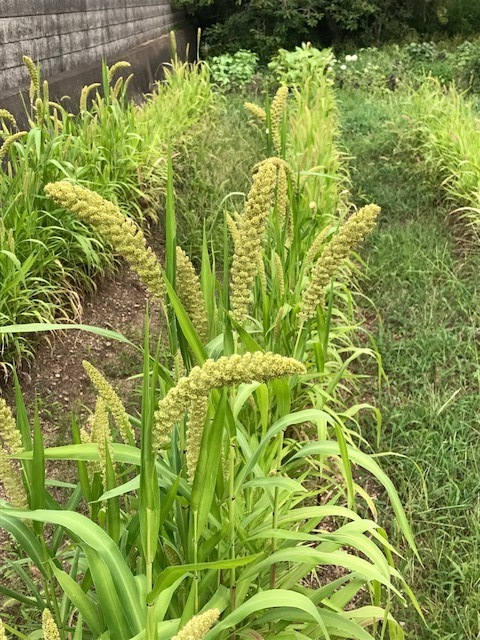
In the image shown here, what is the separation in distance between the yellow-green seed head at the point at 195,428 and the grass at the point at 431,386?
3.39 feet

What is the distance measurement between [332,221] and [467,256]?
42.5 inches

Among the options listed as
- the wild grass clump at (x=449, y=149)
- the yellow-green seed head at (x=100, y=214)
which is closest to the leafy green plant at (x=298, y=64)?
the wild grass clump at (x=449, y=149)

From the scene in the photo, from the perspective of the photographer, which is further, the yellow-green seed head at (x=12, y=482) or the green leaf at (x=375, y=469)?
the green leaf at (x=375, y=469)

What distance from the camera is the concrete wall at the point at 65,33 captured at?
4461mm

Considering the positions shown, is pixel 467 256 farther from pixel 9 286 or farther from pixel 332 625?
pixel 332 625

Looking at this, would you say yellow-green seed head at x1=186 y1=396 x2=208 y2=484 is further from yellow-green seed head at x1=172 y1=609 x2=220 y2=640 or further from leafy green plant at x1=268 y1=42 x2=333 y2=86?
leafy green plant at x1=268 y1=42 x2=333 y2=86

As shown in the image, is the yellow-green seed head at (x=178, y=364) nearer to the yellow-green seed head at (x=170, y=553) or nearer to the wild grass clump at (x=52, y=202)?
the yellow-green seed head at (x=170, y=553)

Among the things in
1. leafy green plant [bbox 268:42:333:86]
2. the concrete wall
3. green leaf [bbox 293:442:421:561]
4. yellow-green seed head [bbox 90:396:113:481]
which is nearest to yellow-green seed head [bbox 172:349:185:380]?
yellow-green seed head [bbox 90:396:113:481]

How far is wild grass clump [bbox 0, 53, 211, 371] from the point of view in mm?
2539

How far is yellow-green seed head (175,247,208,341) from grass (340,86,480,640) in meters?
1.03

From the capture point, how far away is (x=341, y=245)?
37.4 inches

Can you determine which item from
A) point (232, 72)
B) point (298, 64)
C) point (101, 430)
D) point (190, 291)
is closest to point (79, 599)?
point (101, 430)

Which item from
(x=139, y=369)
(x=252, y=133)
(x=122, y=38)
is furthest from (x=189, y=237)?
(x=122, y=38)

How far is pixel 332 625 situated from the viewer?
1.18 meters
